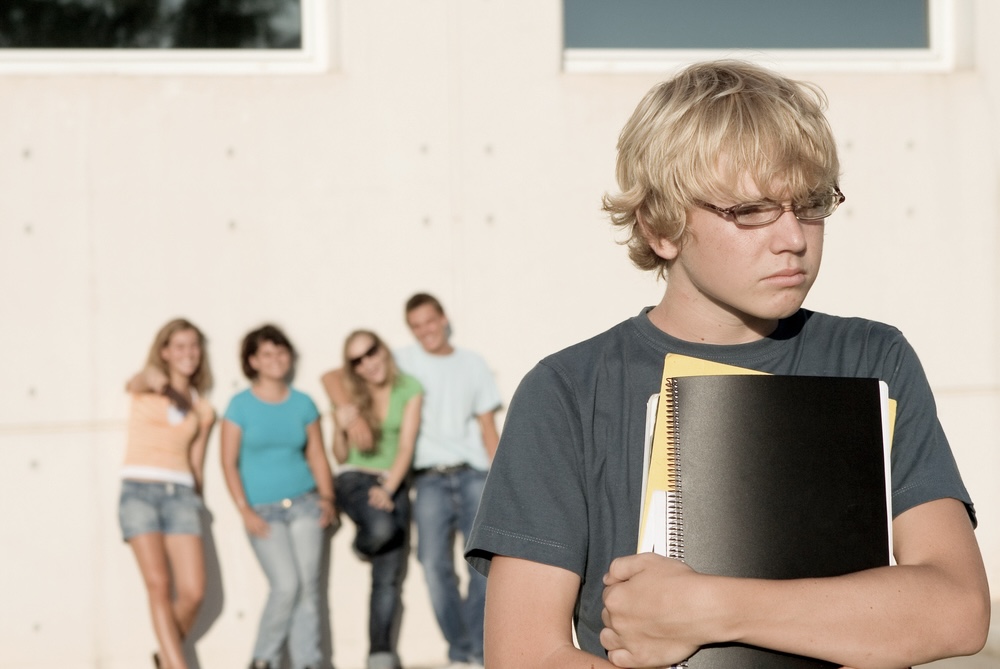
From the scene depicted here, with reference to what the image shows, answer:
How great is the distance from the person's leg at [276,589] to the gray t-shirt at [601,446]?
5.07 metres

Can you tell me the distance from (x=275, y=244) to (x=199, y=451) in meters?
1.25

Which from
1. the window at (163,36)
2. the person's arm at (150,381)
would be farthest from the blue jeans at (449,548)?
the window at (163,36)

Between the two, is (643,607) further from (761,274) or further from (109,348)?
(109,348)

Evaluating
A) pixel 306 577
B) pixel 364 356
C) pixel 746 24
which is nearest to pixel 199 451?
pixel 306 577

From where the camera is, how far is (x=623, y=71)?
711cm

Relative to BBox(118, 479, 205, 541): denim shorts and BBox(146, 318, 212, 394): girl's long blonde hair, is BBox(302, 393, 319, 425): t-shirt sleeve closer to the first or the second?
BBox(146, 318, 212, 394): girl's long blonde hair

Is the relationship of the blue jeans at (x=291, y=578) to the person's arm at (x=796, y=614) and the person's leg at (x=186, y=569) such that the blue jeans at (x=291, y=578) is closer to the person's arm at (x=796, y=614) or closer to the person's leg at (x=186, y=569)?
the person's leg at (x=186, y=569)

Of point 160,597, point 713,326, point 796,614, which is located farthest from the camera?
point 160,597

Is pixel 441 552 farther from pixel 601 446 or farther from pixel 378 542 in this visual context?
pixel 601 446

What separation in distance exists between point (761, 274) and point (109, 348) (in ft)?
18.8

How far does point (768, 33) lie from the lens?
7.32 metres

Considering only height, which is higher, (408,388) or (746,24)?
(746,24)

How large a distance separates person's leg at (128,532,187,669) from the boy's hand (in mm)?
5307

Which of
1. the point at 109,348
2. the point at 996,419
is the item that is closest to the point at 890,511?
the point at 109,348
